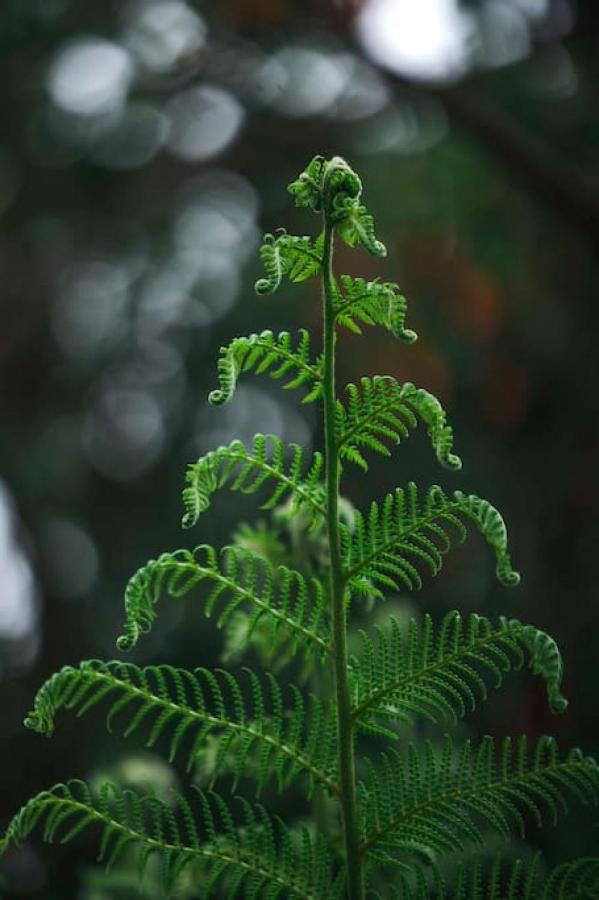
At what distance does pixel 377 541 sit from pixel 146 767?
0.42 m

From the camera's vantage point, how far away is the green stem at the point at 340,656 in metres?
0.46

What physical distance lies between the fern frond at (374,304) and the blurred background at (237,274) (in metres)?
1.51

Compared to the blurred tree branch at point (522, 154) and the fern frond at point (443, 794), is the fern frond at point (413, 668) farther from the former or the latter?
the blurred tree branch at point (522, 154)

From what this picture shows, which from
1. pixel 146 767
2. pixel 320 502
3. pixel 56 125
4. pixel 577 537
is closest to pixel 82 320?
pixel 56 125

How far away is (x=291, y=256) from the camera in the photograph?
1.55 feet

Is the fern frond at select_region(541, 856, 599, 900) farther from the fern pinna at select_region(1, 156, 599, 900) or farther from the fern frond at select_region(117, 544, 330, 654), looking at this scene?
the fern frond at select_region(117, 544, 330, 654)

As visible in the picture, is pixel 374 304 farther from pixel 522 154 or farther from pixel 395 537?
pixel 522 154

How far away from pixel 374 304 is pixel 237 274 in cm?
324

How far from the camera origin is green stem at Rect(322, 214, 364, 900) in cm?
46

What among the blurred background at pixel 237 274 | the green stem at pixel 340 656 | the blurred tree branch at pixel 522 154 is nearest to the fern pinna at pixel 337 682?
the green stem at pixel 340 656

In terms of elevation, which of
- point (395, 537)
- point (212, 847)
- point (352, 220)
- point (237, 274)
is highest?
point (237, 274)

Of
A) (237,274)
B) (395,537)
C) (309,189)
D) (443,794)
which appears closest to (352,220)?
(309,189)

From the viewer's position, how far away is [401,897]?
47cm

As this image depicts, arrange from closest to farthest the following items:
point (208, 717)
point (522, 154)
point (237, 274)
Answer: point (208, 717)
point (522, 154)
point (237, 274)
